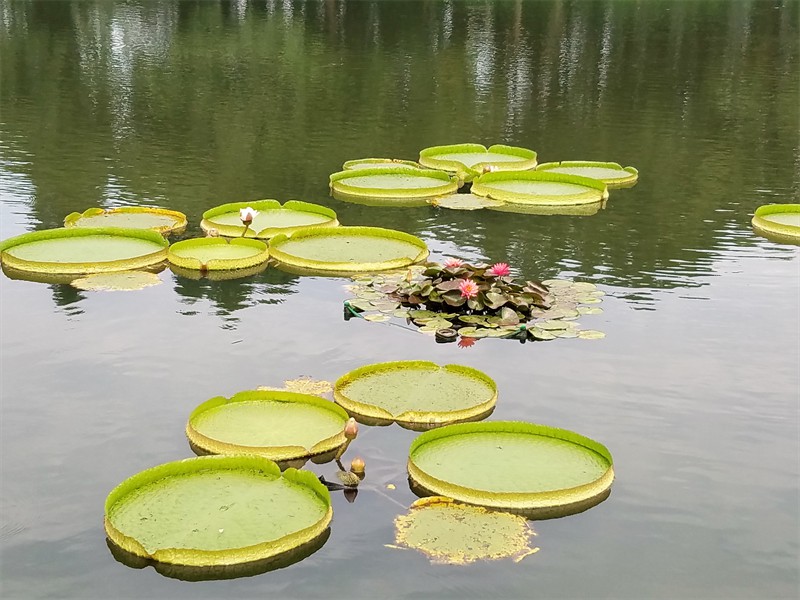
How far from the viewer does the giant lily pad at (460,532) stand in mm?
5344

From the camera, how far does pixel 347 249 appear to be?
10461 mm

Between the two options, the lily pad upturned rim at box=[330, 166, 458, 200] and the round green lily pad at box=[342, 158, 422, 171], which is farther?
the round green lily pad at box=[342, 158, 422, 171]

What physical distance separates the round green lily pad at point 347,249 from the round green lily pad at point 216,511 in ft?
13.9

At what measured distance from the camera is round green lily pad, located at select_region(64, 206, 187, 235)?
11.0 metres

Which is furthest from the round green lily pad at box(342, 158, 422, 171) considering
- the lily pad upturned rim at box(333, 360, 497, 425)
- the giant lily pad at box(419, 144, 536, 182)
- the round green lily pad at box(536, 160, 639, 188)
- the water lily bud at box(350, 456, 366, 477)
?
the water lily bud at box(350, 456, 366, 477)

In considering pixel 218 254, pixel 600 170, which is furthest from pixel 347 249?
pixel 600 170

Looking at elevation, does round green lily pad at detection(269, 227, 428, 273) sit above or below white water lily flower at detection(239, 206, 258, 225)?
below

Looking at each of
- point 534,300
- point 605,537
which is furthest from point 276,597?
point 534,300

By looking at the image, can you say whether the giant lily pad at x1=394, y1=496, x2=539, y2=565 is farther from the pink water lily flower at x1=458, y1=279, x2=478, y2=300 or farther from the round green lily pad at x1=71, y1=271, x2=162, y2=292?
the round green lily pad at x1=71, y1=271, x2=162, y2=292

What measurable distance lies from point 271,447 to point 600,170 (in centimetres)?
911

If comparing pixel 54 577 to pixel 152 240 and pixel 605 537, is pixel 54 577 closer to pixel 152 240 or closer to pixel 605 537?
pixel 605 537

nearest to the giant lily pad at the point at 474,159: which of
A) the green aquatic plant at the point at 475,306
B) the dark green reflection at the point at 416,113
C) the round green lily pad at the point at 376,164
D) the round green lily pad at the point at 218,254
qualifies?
the round green lily pad at the point at 376,164

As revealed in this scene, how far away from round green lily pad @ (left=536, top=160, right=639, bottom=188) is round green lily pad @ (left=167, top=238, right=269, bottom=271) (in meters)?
4.90

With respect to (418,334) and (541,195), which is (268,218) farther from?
(418,334)
